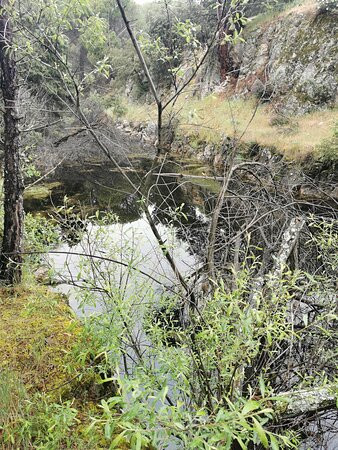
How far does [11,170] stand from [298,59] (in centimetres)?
1902

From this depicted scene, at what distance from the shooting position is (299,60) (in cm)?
1822

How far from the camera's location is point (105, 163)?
20.1 metres

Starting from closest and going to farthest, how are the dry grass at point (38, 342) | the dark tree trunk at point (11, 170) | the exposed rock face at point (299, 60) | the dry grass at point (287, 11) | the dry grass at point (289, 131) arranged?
1. the dry grass at point (38, 342)
2. the dark tree trunk at point (11, 170)
3. the dry grass at point (289, 131)
4. the exposed rock face at point (299, 60)
5. the dry grass at point (287, 11)

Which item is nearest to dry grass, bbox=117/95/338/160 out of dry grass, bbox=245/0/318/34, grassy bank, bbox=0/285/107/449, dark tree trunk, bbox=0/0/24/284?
dry grass, bbox=245/0/318/34

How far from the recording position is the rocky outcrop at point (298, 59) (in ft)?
53.7

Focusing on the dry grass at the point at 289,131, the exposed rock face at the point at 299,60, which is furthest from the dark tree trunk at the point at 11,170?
the exposed rock face at the point at 299,60

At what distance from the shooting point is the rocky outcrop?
16359mm

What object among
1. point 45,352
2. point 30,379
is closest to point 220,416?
point 30,379

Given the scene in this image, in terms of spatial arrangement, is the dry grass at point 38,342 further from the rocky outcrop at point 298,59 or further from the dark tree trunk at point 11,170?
the rocky outcrop at point 298,59

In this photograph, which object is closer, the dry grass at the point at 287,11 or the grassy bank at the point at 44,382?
the grassy bank at the point at 44,382

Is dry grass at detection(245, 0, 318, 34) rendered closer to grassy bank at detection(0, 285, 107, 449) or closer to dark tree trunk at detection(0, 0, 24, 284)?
dark tree trunk at detection(0, 0, 24, 284)

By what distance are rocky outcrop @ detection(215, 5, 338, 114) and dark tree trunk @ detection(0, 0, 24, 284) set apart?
1258cm

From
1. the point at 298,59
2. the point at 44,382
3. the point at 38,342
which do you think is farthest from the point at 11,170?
the point at 298,59

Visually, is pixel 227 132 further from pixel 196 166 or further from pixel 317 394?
pixel 317 394
